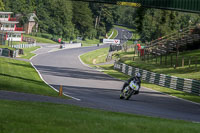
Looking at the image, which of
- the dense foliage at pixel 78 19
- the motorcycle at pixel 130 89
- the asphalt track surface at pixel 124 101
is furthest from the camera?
the dense foliage at pixel 78 19

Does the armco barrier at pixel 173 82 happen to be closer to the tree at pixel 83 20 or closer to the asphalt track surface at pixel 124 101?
the asphalt track surface at pixel 124 101

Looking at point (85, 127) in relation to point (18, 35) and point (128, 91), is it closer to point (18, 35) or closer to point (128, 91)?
point (128, 91)

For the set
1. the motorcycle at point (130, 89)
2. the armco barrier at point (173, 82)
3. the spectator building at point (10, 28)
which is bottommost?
the armco barrier at point (173, 82)

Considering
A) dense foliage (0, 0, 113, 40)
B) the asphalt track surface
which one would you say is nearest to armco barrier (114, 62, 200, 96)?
the asphalt track surface

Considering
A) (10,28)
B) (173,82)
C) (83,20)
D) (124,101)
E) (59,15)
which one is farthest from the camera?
(83,20)

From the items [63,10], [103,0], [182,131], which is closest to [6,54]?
[103,0]

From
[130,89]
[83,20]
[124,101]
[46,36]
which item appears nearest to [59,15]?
[46,36]

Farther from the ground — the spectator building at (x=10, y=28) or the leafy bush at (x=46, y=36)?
the spectator building at (x=10, y=28)

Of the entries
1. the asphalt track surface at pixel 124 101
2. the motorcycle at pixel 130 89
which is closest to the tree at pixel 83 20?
the asphalt track surface at pixel 124 101

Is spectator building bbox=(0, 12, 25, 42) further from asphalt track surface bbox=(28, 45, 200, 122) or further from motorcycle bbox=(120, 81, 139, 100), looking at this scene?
motorcycle bbox=(120, 81, 139, 100)

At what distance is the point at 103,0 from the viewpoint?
24.5 metres

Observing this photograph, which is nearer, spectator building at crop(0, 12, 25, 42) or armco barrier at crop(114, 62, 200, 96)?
armco barrier at crop(114, 62, 200, 96)

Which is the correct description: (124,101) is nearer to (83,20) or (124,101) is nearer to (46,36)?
(46,36)

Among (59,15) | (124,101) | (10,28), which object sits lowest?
(124,101)
